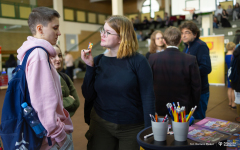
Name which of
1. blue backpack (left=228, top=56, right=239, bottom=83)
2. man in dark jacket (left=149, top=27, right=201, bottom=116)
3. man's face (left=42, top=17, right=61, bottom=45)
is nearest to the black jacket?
man in dark jacket (left=149, top=27, right=201, bottom=116)

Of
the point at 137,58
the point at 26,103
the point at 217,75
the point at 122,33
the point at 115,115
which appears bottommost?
the point at 217,75

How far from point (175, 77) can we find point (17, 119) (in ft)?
5.28

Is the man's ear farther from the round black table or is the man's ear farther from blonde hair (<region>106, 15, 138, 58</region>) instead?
the round black table

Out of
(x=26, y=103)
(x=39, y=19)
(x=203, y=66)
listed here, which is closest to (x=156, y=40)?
(x=203, y=66)

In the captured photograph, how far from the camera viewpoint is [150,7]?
18.2m

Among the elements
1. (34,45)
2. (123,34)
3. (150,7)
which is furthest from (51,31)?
(150,7)

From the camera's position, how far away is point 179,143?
1.20 metres

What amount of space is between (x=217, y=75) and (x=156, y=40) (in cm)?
565

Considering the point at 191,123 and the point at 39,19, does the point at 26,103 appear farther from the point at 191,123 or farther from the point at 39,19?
the point at 191,123

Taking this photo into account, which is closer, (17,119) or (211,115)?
(17,119)

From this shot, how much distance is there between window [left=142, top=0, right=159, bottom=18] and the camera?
1792cm

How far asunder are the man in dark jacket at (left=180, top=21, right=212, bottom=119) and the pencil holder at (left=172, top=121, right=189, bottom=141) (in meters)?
1.42

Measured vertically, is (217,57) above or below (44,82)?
below

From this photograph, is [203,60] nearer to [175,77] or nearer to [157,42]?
[175,77]
